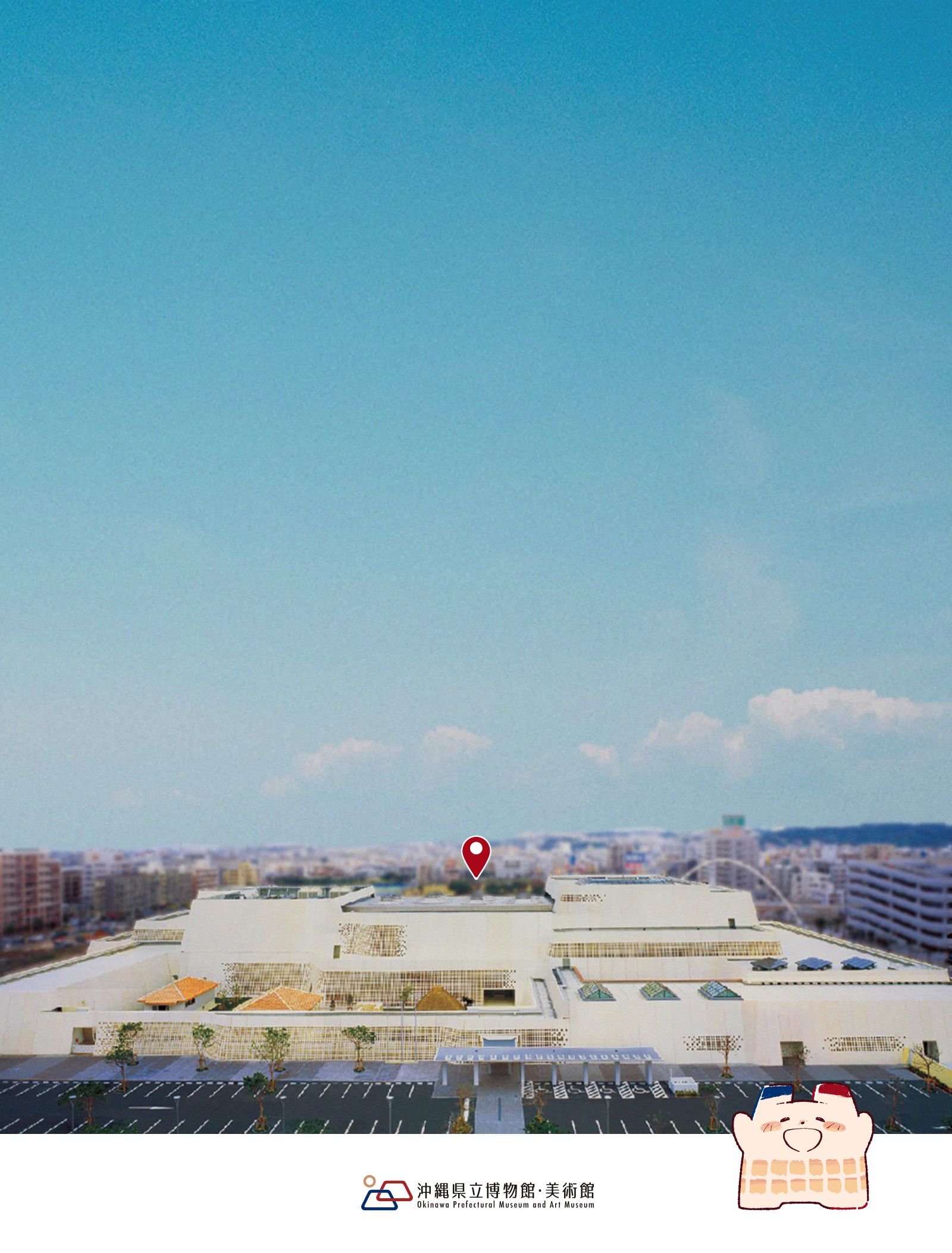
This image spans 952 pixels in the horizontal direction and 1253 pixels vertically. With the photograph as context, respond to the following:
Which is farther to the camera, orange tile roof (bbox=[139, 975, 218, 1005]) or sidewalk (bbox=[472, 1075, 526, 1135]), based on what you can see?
orange tile roof (bbox=[139, 975, 218, 1005])

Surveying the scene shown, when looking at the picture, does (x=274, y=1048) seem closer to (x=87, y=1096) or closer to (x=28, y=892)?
(x=87, y=1096)

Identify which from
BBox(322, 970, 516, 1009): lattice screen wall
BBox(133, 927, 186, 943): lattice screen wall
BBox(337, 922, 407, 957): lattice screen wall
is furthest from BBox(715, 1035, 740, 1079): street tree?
BBox(133, 927, 186, 943): lattice screen wall

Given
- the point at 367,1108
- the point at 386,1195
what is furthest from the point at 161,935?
the point at 386,1195

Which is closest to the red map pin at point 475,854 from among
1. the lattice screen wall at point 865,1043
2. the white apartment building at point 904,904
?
the lattice screen wall at point 865,1043

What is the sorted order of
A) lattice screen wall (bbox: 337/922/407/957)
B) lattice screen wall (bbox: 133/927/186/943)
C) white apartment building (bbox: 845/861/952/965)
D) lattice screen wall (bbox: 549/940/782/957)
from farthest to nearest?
white apartment building (bbox: 845/861/952/965)
lattice screen wall (bbox: 133/927/186/943)
lattice screen wall (bbox: 337/922/407/957)
lattice screen wall (bbox: 549/940/782/957)

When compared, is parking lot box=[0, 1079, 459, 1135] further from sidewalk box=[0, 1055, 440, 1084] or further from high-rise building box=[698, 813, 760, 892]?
high-rise building box=[698, 813, 760, 892]

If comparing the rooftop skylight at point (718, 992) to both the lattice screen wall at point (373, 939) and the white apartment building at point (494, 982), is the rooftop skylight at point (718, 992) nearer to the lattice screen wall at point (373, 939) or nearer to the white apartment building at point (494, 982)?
the white apartment building at point (494, 982)

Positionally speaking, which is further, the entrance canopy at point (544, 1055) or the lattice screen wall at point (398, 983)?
the lattice screen wall at point (398, 983)
